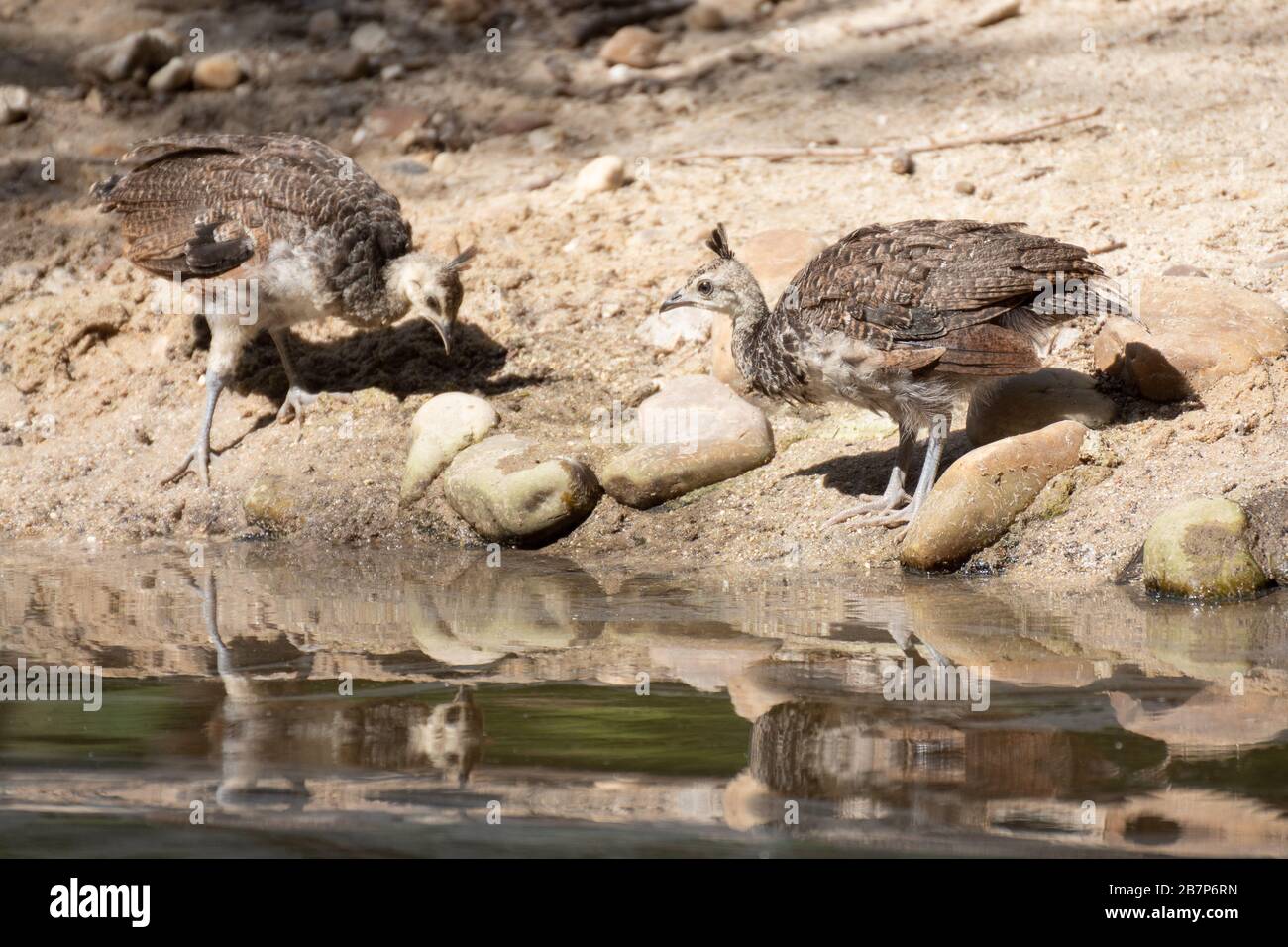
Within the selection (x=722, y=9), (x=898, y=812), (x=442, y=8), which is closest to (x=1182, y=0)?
(x=722, y=9)

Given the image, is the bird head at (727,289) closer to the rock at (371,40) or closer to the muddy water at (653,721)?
the muddy water at (653,721)

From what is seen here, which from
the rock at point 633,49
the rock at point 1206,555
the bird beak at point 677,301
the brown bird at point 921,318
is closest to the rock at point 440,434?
the bird beak at point 677,301

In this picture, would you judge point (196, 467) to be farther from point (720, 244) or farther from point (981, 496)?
point (981, 496)

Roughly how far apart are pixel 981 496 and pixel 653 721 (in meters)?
2.77

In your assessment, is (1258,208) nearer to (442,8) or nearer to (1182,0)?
(1182,0)

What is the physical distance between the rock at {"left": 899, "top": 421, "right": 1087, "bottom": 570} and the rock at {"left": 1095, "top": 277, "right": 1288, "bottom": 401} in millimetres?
733

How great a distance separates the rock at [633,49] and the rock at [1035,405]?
20.6 feet

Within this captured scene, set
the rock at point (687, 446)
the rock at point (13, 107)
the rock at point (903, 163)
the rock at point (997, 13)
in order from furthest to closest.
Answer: the rock at point (997, 13), the rock at point (13, 107), the rock at point (903, 163), the rock at point (687, 446)

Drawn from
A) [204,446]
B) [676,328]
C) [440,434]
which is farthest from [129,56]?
[440,434]

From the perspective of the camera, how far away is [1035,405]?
748 cm

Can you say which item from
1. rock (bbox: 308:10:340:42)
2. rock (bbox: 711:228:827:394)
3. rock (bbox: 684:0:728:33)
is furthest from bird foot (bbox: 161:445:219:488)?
rock (bbox: 684:0:728:33)

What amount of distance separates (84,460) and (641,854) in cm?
662

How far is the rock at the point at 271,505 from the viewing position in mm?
8273

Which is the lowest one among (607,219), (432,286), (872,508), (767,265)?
(872,508)
